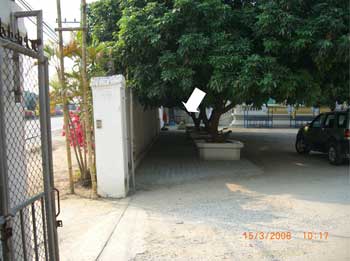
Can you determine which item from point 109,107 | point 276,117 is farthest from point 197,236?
point 276,117

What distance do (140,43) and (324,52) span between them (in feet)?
13.6

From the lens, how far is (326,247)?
4164 mm

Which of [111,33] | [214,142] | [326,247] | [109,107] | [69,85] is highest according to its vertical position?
[111,33]

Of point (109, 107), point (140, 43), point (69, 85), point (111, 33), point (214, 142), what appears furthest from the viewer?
point (214, 142)

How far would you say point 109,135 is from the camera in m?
6.50

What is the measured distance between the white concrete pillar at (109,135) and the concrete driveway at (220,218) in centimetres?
39

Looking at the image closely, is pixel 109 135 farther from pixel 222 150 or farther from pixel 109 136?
pixel 222 150

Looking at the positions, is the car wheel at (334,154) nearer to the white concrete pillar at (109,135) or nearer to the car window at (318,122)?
the car window at (318,122)

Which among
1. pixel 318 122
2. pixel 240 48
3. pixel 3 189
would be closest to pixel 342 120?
pixel 318 122

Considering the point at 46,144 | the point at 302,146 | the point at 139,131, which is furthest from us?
the point at 302,146

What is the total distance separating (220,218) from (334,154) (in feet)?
19.5

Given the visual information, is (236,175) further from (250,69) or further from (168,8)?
(168,8)

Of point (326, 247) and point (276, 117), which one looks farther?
point (276, 117)

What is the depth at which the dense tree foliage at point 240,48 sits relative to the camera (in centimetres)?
748
